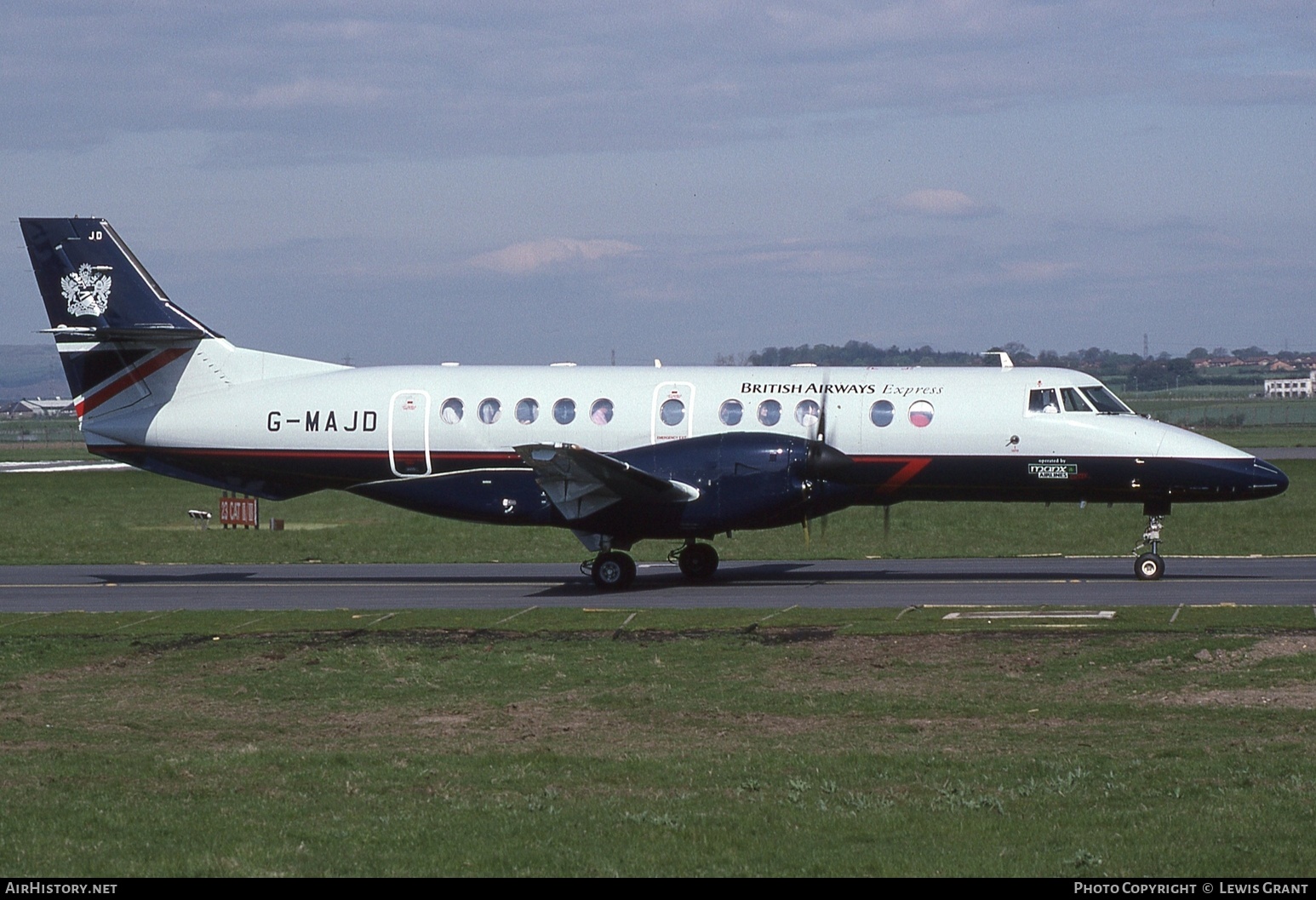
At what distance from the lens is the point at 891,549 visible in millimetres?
34719

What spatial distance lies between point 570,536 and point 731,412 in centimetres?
1362

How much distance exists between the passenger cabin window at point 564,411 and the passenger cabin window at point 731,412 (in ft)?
9.35

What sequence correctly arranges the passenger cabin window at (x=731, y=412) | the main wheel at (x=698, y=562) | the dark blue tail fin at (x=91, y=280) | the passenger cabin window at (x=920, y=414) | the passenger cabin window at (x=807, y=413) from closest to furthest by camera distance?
the passenger cabin window at (x=920, y=414)
the passenger cabin window at (x=807, y=413)
the passenger cabin window at (x=731, y=412)
the main wheel at (x=698, y=562)
the dark blue tail fin at (x=91, y=280)

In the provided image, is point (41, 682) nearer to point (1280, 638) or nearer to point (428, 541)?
point (1280, 638)

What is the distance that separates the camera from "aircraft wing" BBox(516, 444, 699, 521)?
25078 mm

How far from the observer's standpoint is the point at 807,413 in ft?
88.2

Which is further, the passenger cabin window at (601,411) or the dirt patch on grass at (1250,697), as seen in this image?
the passenger cabin window at (601,411)

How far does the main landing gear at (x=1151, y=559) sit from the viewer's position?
26.1m

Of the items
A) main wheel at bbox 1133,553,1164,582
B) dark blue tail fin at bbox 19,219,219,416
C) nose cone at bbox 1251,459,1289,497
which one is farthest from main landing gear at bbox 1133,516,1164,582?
dark blue tail fin at bbox 19,219,219,416

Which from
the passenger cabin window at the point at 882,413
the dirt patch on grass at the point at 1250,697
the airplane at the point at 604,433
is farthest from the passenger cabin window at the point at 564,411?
the dirt patch on grass at the point at 1250,697

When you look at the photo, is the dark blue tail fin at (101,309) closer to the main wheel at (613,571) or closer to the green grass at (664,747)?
the green grass at (664,747)

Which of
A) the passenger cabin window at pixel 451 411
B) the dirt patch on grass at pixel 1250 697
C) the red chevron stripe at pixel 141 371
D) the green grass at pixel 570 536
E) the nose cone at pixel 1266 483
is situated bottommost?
the green grass at pixel 570 536

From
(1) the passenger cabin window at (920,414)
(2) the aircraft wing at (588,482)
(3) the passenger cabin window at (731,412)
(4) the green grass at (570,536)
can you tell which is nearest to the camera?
(2) the aircraft wing at (588,482)
